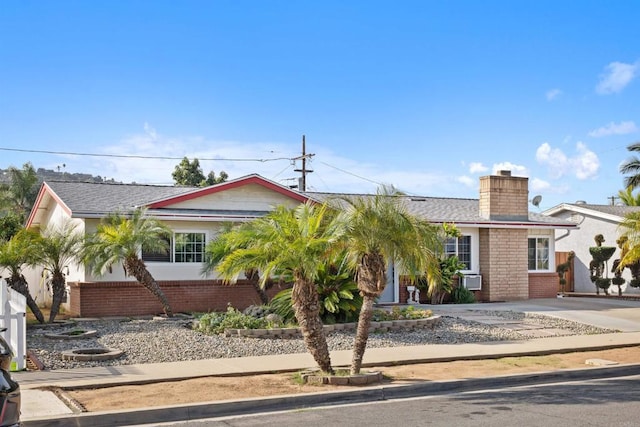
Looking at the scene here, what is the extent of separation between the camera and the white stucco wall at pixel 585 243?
2970 centimetres

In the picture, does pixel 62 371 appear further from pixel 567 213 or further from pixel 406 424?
pixel 567 213

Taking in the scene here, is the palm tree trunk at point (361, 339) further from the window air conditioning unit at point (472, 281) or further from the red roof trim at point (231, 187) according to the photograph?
the window air conditioning unit at point (472, 281)

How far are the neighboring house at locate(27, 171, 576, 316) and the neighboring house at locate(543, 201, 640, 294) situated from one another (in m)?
4.83

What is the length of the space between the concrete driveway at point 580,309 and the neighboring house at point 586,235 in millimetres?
4966

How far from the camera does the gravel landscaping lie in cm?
1288

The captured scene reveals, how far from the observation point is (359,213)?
1034cm

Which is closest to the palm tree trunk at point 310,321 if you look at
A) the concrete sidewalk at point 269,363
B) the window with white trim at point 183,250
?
the concrete sidewalk at point 269,363

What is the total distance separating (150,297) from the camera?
20.0 metres

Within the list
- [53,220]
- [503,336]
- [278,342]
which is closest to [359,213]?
[278,342]

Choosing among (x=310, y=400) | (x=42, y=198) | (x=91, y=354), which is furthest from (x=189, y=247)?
(x=310, y=400)

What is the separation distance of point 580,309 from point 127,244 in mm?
13126

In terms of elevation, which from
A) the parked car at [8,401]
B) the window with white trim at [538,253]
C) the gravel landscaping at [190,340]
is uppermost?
the window with white trim at [538,253]

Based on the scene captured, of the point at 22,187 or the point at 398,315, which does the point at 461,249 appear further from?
the point at 22,187

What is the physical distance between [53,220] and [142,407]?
53.4 feet
